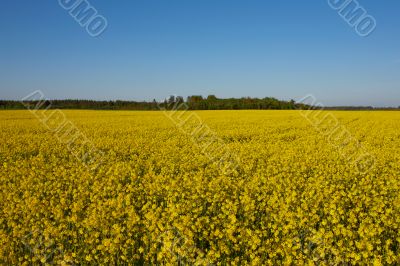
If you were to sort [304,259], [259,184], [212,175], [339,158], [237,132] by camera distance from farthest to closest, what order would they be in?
[237,132] < [339,158] < [212,175] < [259,184] < [304,259]

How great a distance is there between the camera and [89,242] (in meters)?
5.20

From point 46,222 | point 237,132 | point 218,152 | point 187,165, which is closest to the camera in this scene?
point 46,222

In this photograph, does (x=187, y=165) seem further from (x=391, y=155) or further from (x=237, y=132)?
(x=237, y=132)

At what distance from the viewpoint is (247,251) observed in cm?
529

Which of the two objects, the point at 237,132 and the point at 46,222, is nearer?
the point at 46,222

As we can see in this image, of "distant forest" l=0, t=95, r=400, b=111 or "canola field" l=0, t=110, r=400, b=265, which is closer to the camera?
"canola field" l=0, t=110, r=400, b=265

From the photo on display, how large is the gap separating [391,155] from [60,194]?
35.4 ft

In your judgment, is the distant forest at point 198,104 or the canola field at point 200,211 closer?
the canola field at point 200,211

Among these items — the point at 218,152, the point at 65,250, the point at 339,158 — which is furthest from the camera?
the point at 218,152

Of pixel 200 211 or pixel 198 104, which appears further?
pixel 198 104

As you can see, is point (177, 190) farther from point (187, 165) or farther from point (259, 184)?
point (187, 165)

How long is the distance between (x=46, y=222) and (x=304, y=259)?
155 inches

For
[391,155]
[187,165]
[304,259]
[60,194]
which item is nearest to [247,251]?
[304,259]

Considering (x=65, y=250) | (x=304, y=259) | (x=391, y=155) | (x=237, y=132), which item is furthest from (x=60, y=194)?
(x=237, y=132)
